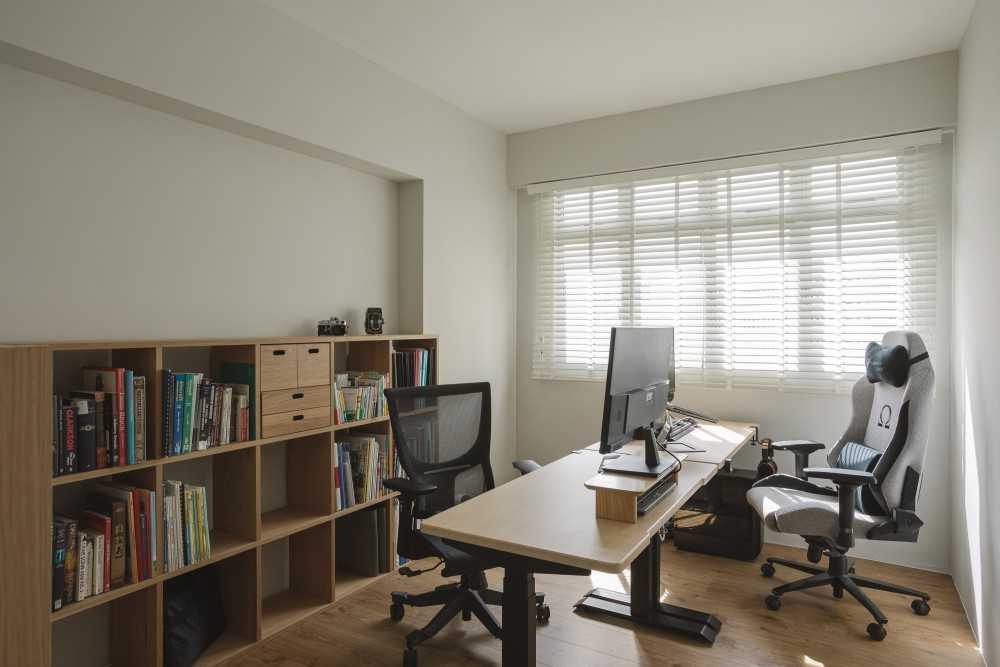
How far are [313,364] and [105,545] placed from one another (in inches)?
43.8

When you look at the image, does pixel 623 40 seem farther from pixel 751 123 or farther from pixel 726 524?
pixel 726 524

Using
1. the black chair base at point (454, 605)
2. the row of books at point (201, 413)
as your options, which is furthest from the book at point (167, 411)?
the black chair base at point (454, 605)

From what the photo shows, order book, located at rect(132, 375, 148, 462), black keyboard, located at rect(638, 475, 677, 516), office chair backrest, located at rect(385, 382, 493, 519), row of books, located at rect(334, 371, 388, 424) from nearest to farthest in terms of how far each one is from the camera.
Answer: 1. black keyboard, located at rect(638, 475, 677, 516)
2. book, located at rect(132, 375, 148, 462)
3. office chair backrest, located at rect(385, 382, 493, 519)
4. row of books, located at rect(334, 371, 388, 424)

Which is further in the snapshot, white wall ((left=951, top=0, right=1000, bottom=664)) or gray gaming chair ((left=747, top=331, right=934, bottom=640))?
gray gaming chair ((left=747, top=331, right=934, bottom=640))

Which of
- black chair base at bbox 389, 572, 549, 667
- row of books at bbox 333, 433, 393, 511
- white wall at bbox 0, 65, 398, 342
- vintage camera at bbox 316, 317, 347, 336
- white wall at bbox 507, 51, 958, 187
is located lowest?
black chair base at bbox 389, 572, 549, 667

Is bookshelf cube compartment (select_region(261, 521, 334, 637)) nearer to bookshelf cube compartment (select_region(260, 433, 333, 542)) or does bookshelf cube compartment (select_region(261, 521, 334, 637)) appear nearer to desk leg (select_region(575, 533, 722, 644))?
bookshelf cube compartment (select_region(260, 433, 333, 542))

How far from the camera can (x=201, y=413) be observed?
8.23ft

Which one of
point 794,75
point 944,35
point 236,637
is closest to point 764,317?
point 794,75

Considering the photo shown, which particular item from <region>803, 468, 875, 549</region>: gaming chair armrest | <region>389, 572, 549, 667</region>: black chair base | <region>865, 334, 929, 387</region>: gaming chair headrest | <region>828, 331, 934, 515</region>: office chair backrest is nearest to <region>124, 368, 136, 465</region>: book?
<region>389, 572, 549, 667</region>: black chair base

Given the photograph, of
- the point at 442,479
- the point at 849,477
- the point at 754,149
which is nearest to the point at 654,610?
the point at 849,477

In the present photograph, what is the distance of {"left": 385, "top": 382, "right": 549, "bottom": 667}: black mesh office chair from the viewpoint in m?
2.52

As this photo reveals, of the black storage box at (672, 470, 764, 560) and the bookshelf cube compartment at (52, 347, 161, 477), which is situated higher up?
the bookshelf cube compartment at (52, 347, 161, 477)

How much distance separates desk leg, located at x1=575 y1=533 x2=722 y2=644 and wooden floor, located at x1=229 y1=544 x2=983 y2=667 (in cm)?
5

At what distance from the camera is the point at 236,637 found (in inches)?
108
